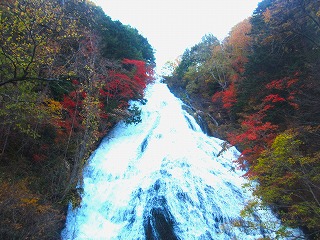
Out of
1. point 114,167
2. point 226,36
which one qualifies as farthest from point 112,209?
point 226,36

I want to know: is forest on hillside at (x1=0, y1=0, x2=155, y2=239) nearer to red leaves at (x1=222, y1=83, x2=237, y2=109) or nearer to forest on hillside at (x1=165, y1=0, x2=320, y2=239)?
forest on hillside at (x1=165, y1=0, x2=320, y2=239)

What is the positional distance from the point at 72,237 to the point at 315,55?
14.7 meters

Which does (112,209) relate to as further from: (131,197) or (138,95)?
(138,95)

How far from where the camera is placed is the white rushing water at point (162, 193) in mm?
9266

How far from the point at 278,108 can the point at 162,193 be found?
9.19 meters

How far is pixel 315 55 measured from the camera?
42.1 ft

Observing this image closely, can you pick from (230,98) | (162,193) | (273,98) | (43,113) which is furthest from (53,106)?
(230,98)

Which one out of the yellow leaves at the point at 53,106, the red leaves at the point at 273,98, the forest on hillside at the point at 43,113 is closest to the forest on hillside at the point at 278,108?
the red leaves at the point at 273,98

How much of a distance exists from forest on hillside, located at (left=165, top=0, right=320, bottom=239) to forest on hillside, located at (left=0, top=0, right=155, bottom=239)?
6.89 metres

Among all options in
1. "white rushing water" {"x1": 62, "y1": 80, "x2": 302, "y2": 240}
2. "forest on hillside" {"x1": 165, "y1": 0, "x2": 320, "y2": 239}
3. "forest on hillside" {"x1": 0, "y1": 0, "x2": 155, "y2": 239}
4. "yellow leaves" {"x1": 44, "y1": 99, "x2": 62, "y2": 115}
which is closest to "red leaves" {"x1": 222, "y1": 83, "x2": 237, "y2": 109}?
"forest on hillside" {"x1": 165, "y1": 0, "x2": 320, "y2": 239}

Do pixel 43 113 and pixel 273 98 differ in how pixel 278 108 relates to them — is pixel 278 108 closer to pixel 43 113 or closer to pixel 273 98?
pixel 273 98

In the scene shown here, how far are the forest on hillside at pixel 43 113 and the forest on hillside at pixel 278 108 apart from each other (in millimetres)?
6887

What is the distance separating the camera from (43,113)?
8719mm

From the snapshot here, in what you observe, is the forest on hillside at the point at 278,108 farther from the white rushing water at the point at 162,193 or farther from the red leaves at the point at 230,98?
the white rushing water at the point at 162,193
